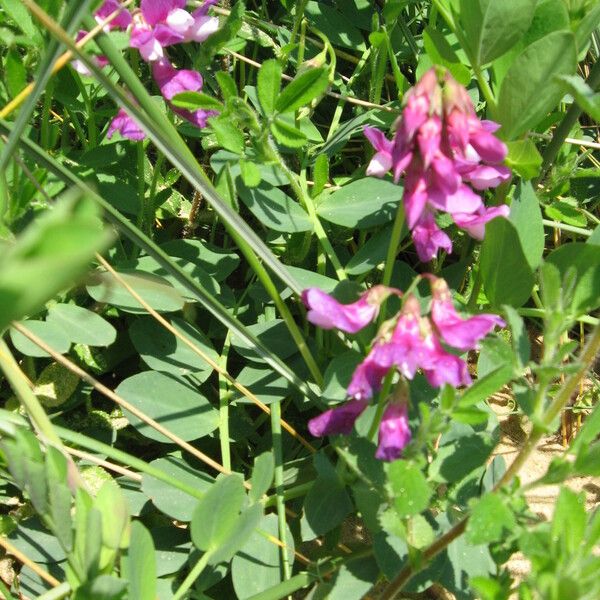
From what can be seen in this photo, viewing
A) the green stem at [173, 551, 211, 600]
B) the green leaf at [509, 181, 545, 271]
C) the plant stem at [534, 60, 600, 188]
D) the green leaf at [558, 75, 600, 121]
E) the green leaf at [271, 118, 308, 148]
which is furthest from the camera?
the plant stem at [534, 60, 600, 188]

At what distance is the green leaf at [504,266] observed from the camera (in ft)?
5.00

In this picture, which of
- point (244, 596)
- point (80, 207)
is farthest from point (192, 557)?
point (80, 207)

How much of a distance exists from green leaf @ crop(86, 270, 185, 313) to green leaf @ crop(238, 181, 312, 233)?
0.76 ft

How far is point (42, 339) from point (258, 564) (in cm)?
58

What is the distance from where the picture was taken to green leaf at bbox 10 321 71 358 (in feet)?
5.30

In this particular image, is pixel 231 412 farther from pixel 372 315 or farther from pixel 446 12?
pixel 446 12

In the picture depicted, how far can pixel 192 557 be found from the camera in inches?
58.9

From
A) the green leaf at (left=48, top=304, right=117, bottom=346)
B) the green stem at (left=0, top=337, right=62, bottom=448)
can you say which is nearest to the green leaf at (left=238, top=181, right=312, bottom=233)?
the green leaf at (left=48, top=304, right=117, bottom=346)

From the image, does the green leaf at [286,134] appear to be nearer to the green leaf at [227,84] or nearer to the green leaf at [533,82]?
the green leaf at [227,84]

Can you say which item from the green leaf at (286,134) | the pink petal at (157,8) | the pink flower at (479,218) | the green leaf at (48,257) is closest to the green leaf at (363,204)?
the green leaf at (286,134)

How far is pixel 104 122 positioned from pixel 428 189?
1061 millimetres

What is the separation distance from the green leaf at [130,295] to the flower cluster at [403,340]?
1.39 ft

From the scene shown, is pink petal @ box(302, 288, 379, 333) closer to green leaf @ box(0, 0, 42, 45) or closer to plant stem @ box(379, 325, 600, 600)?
plant stem @ box(379, 325, 600, 600)

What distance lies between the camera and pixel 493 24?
1.58m
